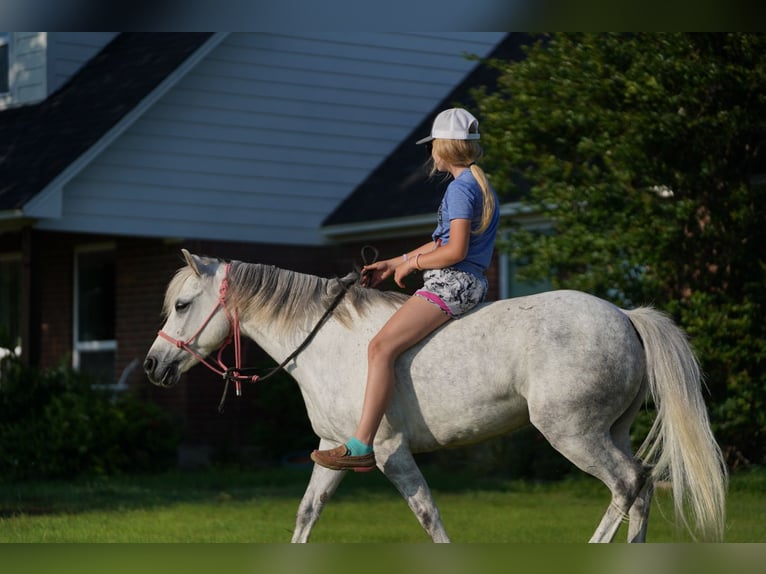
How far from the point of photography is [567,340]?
645 cm

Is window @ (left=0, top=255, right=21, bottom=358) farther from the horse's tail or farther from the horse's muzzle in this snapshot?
the horse's tail

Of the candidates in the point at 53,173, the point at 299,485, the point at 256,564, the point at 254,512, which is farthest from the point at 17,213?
the point at 256,564

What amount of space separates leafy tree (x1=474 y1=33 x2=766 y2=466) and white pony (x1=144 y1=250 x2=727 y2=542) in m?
4.98

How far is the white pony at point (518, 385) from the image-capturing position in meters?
6.44

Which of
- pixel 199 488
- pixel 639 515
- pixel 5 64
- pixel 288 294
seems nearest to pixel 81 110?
pixel 5 64

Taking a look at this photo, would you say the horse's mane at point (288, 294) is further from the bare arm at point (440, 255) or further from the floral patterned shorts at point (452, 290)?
the floral patterned shorts at point (452, 290)

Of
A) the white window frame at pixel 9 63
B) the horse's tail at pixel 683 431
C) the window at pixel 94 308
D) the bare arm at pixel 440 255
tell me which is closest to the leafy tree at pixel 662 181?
the horse's tail at pixel 683 431

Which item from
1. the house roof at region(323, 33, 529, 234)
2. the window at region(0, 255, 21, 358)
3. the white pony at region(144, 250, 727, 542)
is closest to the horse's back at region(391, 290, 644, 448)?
the white pony at region(144, 250, 727, 542)

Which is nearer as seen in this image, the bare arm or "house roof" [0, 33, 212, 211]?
the bare arm

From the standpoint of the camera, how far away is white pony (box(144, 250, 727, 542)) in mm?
6438

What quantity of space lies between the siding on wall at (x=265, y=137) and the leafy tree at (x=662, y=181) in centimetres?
522

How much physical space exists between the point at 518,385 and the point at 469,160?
3.92ft

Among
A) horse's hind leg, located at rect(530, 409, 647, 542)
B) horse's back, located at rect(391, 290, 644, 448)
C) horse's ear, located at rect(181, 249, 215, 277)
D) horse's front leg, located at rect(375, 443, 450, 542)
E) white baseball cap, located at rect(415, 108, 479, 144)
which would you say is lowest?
horse's front leg, located at rect(375, 443, 450, 542)
